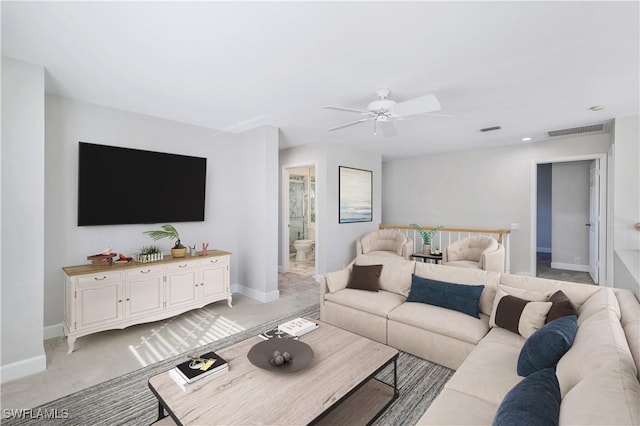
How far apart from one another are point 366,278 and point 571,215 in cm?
564

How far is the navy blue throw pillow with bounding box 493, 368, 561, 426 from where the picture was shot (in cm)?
101

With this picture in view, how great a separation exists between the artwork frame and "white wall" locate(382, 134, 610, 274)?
1.18 m

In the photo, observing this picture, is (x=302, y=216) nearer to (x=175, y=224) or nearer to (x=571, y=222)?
(x=175, y=224)

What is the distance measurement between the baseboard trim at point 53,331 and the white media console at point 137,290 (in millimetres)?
330

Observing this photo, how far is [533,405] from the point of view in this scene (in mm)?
1074

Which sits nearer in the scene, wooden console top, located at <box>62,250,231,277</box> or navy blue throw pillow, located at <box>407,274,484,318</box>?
navy blue throw pillow, located at <box>407,274,484,318</box>

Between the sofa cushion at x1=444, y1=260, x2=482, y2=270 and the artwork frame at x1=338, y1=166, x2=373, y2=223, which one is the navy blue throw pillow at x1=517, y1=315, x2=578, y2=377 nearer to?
the sofa cushion at x1=444, y1=260, x2=482, y2=270

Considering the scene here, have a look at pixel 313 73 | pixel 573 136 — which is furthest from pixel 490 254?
pixel 313 73

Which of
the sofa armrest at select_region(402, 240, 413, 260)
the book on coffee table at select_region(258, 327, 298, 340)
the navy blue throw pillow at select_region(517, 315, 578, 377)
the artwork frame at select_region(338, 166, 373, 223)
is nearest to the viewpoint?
the navy blue throw pillow at select_region(517, 315, 578, 377)

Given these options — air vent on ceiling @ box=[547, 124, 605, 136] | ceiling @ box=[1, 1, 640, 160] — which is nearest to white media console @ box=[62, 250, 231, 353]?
ceiling @ box=[1, 1, 640, 160]

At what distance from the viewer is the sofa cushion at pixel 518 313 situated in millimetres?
2117

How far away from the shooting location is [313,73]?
8.64ft

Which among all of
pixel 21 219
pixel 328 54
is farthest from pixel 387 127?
pixel 21 219

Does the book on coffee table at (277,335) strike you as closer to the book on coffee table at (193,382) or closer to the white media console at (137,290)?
the book on coffee table at (193,382)
